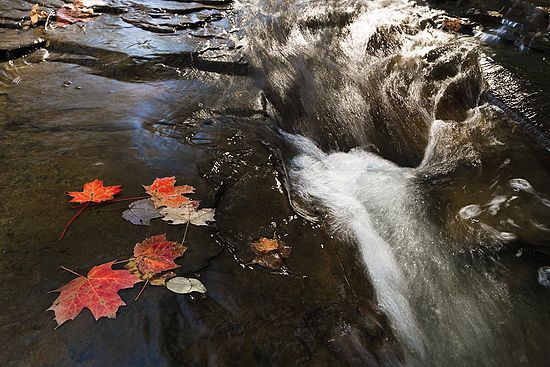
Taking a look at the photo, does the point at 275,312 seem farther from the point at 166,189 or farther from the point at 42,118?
the point at 42,118

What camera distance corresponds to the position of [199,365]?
1699mm

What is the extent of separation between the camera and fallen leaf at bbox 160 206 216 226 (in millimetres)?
2402

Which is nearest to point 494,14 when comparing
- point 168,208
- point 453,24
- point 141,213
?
point 453,24

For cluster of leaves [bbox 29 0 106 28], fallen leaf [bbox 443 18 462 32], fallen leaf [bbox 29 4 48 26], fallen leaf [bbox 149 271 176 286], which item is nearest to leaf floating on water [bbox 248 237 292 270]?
fallen leaf [bbox 149 271 176 286]

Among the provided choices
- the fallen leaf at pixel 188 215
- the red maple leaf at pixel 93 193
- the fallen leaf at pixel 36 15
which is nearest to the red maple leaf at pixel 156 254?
the fallen leaf at pixel 188 215

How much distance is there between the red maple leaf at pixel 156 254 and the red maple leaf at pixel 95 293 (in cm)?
9

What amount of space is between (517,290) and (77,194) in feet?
9.90

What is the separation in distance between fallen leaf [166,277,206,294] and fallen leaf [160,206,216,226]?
44 cm

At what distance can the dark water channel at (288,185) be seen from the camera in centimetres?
190

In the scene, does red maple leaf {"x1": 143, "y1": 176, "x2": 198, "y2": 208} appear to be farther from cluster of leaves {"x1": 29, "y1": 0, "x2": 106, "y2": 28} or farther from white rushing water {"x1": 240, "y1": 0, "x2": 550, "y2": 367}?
cluster of leaves {"x1": 29, "y1": 0, "x2": 106, "y2": 28}

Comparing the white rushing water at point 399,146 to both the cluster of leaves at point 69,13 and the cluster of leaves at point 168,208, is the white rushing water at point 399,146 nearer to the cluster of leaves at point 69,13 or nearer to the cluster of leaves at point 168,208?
the cluster of leaves at point 168,208

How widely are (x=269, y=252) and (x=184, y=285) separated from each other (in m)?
0.56

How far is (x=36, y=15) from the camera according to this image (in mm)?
5281

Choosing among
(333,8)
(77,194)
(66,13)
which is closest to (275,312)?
(77,194)
